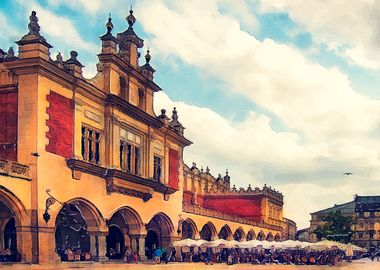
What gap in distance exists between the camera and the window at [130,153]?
41844 millimetres

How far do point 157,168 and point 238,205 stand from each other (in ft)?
121

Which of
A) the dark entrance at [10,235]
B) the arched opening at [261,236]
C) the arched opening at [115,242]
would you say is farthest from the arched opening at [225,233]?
the dark entrance at [10,235]

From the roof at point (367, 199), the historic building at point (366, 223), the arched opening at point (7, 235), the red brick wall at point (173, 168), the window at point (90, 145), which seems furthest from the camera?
the roof at point (367, 199)

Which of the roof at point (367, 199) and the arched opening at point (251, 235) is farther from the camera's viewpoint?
the roof at point (367, 199)

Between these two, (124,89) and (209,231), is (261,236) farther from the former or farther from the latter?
(124,89)

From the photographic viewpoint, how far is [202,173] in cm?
8112

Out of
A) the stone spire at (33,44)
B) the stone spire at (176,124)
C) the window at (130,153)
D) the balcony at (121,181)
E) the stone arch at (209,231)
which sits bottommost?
the stone arch at (209,231)

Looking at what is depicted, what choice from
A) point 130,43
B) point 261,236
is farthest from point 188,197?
point 130,43

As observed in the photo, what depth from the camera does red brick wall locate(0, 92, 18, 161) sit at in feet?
109

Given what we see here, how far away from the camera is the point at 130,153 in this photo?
4300 cm

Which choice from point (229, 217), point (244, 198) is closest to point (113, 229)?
point (229, 217)

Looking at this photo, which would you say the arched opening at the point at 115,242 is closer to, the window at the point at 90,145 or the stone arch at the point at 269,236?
the window at the point at 90,145

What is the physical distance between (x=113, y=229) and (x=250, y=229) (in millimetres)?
31827

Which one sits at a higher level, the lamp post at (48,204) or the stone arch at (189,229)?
the lamp post at (48,204)
